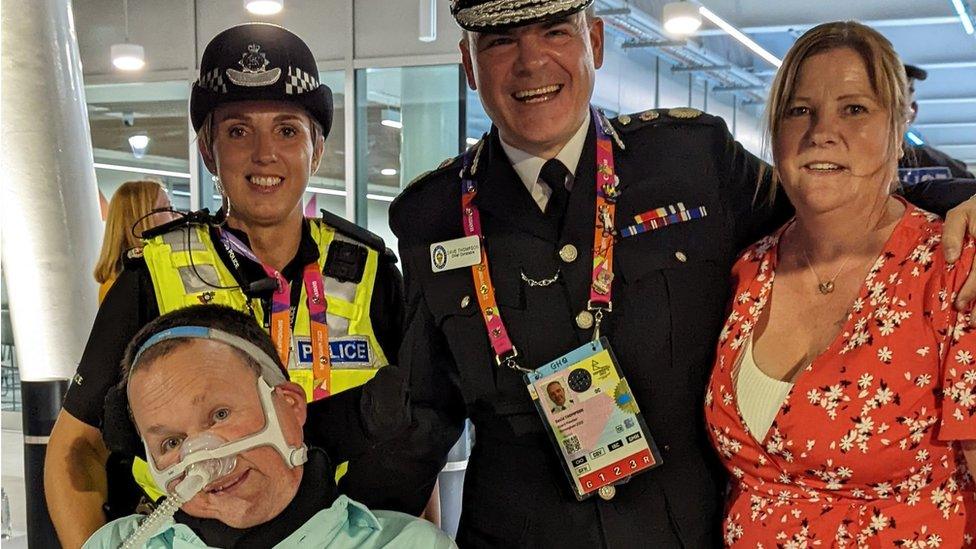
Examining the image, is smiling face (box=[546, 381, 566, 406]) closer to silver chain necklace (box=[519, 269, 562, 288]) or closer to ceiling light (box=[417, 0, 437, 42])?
silver chain necklace (box=[519, 269, 562, 288])

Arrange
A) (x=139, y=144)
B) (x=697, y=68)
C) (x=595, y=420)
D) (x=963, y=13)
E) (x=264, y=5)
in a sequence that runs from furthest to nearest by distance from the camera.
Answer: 1. (x=697, y=68)
2. (x=139, y=144)
3. (x=963, y=13)
4. (x=264, y=5)
5. (x=595, y=420)

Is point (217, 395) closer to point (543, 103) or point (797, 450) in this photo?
point (543, 103)

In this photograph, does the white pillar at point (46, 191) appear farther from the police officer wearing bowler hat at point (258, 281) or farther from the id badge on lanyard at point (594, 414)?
the id badge on lanyard at point (594, 414)

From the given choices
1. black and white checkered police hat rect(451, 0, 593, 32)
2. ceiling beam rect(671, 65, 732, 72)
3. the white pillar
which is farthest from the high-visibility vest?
ceiling beam rect(671, 65, 732, 72)

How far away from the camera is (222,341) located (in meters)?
1.72

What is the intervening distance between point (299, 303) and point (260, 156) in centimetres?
34

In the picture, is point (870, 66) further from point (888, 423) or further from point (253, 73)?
point (253, 73)

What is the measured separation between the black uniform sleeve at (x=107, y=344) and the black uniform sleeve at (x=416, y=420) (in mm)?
548

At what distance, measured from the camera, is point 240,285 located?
7.14ft

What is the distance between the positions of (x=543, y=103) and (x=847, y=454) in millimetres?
883

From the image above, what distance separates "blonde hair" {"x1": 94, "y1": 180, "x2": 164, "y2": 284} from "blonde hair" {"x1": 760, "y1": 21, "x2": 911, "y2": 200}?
3384mm

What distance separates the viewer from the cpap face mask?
1.60 m

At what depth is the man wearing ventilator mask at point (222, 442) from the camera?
162cm

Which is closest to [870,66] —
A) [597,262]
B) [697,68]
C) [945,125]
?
[597,262]
